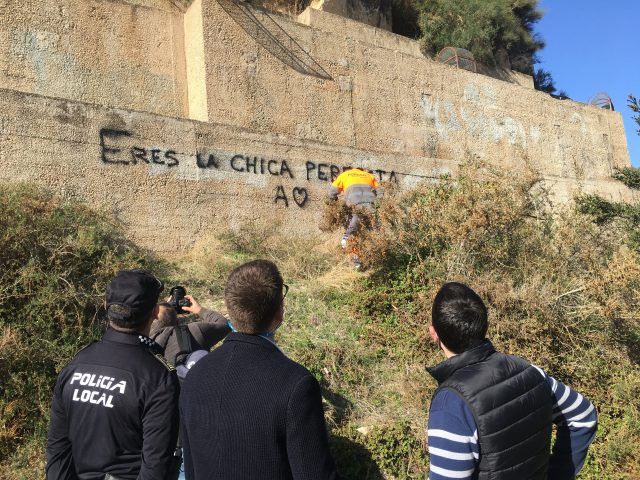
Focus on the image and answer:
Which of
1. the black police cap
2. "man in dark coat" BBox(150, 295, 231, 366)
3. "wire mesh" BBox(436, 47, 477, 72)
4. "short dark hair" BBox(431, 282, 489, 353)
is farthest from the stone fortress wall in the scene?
"short dark hair" BBox(431, 282, 489, 353)

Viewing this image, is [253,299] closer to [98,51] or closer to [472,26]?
[98,51]

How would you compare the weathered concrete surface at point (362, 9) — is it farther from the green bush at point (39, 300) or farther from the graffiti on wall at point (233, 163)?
the green bush at point (39, 300)

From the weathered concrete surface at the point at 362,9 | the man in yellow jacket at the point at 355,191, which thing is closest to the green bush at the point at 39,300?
the man in yellow jacket at the point at 355,191

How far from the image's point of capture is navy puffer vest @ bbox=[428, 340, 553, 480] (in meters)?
1.84

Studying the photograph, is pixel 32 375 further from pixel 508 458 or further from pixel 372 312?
pixel 508 458

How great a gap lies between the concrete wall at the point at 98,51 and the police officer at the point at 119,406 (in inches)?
268

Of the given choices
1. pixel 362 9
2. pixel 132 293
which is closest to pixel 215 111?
pixel 362 9

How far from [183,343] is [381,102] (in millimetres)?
8869

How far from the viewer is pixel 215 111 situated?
8.62m

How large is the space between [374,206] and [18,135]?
13.8 ft

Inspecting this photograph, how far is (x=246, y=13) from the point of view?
30.2ft

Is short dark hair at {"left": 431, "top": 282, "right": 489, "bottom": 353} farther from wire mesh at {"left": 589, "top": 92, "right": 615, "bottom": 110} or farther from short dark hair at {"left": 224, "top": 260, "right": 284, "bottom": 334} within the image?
wire mesh at {"left": 589, "top": 92, "right": 615, "bottom": 110}

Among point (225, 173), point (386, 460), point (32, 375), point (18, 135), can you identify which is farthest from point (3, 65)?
point (386, 460)

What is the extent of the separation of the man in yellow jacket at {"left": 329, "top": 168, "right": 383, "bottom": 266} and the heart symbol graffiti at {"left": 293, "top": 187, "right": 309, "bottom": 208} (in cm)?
127
